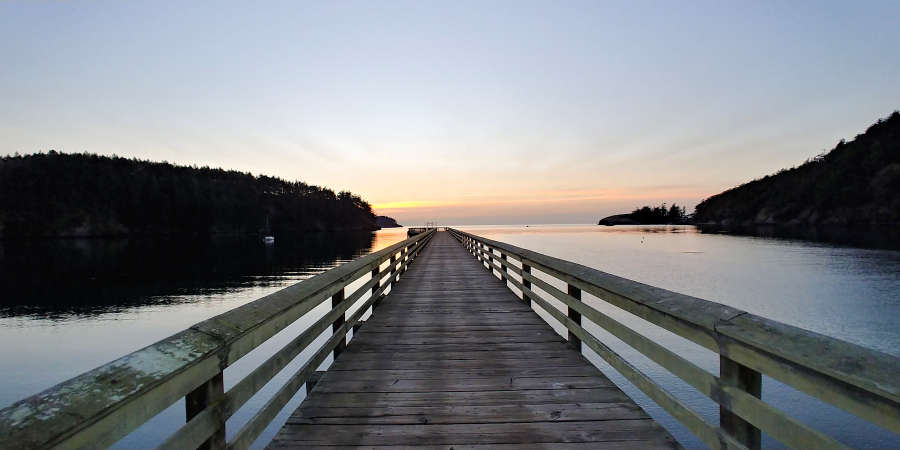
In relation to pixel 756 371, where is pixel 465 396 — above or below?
below

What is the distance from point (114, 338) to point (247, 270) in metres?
23.7

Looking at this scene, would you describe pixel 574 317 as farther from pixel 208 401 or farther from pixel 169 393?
pixel 169 393

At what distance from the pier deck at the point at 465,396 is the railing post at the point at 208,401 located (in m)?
0.97

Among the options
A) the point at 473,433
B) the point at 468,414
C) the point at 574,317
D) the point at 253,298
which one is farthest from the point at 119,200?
the point at 473,433

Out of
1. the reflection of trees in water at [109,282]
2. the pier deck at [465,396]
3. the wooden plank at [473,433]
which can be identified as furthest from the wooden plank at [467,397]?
the reflection of trees in water at [109,282]

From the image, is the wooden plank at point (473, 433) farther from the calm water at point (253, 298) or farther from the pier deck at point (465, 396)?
the calm water at point (253, 298)

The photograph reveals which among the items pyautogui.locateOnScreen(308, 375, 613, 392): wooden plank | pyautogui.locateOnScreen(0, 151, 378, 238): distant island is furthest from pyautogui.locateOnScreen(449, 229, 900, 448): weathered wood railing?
pyautogui.locateOnScreen(0, 151, 378, 238): distant island

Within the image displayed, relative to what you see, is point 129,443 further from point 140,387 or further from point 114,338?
point 114,338

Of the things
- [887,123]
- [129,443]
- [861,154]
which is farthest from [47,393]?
[887,123]

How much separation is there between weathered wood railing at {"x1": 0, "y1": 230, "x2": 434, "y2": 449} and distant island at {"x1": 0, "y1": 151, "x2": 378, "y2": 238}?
10072cm

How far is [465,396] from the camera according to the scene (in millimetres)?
3904

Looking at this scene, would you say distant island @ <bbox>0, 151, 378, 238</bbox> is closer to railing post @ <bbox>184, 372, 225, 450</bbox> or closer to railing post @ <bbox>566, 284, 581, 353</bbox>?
railing post @ <bbox>566, 284, 581, 353</bbox>

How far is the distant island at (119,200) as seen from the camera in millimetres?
102750

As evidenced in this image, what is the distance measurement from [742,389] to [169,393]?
2643 mm
